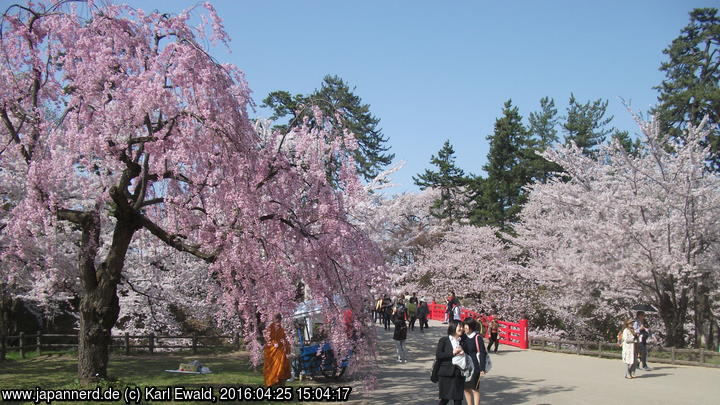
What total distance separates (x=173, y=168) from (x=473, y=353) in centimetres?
589

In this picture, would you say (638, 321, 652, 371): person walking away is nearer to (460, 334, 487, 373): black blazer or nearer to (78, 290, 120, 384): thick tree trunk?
(460, 334, 487, 373): black blazer

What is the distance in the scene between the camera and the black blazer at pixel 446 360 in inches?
340

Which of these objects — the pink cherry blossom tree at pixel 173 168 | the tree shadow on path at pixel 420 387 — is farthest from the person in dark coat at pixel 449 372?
the tree shadow on path at pixel 420 387

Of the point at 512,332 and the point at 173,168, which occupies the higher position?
the point at 173,168

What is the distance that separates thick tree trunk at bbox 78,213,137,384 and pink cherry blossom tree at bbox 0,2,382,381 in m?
0.02

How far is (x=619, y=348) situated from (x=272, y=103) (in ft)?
70.8

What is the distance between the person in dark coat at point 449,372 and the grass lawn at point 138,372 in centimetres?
417

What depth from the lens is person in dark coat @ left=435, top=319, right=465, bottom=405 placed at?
8.63 metres

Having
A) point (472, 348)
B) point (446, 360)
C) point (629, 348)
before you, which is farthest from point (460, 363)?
point (629, 348)

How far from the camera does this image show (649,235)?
18.8 m

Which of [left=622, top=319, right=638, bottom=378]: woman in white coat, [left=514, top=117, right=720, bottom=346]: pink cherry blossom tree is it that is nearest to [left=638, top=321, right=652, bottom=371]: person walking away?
[left=622, top=319, right=638, bottom=378]: woman in white coat

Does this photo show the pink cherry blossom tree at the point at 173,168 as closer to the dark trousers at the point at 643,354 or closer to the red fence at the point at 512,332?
the dark trousers at the point at 643,354

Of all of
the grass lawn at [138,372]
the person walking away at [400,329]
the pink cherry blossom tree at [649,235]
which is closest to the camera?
the grass lawn at [138,372]

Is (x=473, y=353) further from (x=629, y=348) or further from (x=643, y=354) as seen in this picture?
(x=643, y=354)
